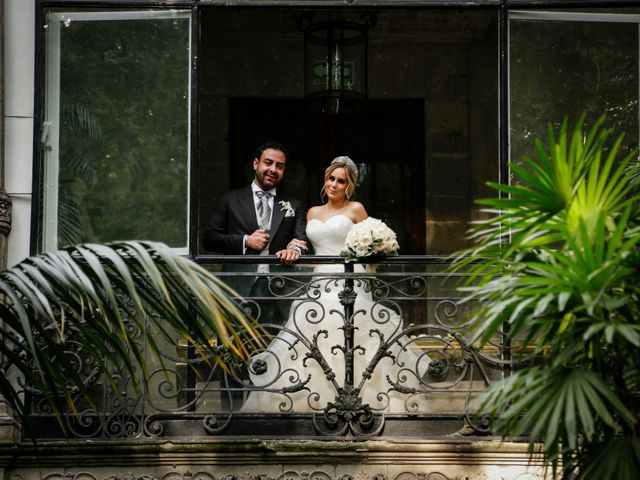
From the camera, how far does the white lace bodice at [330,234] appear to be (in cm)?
1143

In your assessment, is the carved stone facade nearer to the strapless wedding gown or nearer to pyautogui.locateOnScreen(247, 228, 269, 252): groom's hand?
the strapless wedding gown

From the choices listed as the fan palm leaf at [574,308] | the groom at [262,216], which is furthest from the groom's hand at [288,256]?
the fan palm leaf at [574,308]

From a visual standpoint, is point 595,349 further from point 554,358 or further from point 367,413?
point 367,413

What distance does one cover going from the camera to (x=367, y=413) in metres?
10.1

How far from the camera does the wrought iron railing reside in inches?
398

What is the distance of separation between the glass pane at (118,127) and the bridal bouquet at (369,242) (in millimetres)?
1314

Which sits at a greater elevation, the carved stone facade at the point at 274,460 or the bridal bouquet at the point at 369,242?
the bridal bouquet at the point at 369,242

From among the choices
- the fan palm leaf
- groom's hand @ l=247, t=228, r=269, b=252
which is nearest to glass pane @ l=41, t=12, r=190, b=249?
groom's hand @ l=247, t=228, r=269, b=252

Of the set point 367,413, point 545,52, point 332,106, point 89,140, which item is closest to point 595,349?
point 367,413

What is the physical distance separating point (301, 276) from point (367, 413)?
121 centimetres

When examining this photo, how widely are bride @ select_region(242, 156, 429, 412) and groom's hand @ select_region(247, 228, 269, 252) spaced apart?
0.28 m

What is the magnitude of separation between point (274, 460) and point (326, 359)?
0.99 m

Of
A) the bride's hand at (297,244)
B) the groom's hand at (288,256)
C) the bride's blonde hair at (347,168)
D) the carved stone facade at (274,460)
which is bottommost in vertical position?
the carved stone facade at (274,460)

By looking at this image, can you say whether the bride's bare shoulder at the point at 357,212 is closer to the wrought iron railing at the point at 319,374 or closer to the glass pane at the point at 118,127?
the wrought iron railing at the point at 319,374
